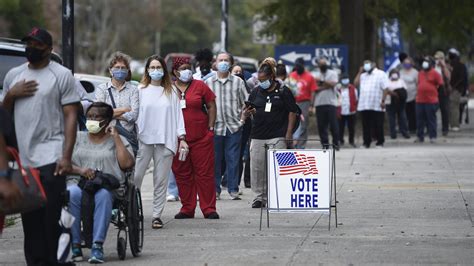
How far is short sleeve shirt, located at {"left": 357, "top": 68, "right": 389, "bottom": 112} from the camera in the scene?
2527cm

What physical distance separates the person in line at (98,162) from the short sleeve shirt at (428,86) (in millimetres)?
15947

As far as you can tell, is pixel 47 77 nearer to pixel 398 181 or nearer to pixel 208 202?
pixel 208 202

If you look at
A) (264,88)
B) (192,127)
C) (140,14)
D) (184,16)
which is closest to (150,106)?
(192,127)

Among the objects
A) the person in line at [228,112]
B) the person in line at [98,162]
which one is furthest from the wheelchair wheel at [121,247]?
the person in line at [228,112]

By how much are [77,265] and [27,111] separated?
195 cm

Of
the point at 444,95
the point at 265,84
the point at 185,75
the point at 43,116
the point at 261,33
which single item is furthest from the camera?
the point at 261,33

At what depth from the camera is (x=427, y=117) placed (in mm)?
26609

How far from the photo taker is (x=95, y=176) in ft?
34.7

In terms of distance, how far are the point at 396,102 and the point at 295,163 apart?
54.0 feet

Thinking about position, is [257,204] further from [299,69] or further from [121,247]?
[299,69]

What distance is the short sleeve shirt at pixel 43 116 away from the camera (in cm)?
897

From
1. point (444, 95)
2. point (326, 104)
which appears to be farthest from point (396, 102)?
point (326, 104)

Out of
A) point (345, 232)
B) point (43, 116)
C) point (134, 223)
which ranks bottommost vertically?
point (345, 232)

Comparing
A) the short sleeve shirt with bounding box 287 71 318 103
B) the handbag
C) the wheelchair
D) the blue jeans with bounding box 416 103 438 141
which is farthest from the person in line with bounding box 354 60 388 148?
the handbag
